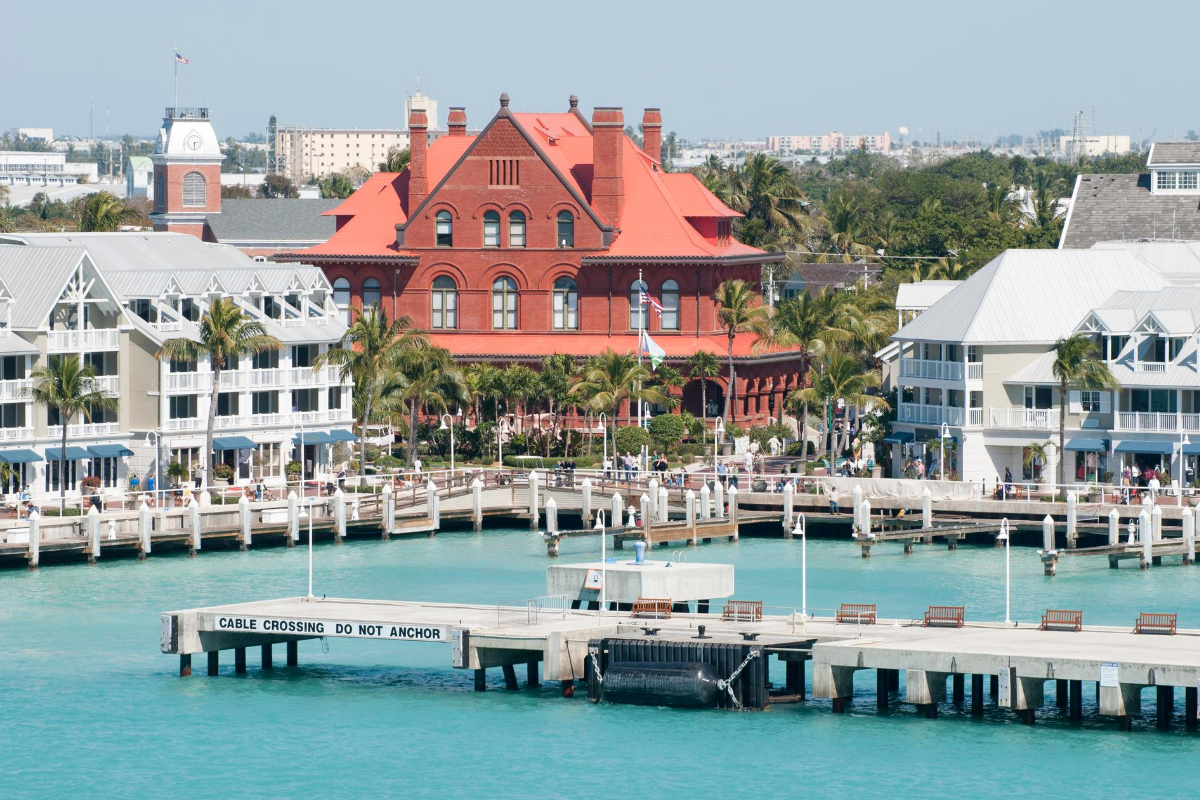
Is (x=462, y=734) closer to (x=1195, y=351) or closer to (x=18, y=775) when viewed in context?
(x=18, y=775)

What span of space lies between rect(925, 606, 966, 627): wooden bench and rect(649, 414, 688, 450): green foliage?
1746 inches

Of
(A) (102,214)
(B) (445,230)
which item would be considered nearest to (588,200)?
(B) (445,230)

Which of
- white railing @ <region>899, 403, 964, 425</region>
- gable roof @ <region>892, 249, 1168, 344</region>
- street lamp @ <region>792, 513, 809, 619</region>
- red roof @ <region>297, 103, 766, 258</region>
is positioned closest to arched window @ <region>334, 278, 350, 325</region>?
red roof @ <region>297, 103, 766, 258</region>

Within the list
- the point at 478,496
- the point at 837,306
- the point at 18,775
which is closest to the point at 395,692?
the point at 18,775

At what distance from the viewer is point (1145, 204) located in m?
128

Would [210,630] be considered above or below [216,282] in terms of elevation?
below

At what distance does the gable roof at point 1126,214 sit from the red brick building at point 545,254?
18.4m

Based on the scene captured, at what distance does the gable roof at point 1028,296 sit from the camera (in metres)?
94.6

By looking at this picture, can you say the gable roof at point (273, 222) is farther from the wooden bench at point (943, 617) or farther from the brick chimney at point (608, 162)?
the wooden bench at point (943, 617)

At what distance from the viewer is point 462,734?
56.6 m

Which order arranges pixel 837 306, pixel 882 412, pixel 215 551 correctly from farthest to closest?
pixel 837 306, pixel 882 412, pixel 215 551

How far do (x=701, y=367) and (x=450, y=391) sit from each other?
41.0 feet

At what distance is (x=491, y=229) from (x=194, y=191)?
62007 mm

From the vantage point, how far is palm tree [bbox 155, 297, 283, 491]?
92.8 m
